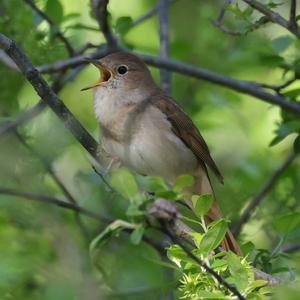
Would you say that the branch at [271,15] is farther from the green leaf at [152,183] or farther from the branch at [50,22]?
the branch at [50,22]

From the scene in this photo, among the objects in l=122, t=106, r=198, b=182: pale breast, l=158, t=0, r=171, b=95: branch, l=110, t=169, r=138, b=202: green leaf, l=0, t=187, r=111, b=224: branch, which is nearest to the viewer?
l=110, t=169, r=138, b=202: green leaf

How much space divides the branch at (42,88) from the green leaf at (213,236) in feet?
3.05

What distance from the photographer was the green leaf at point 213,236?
3104mm

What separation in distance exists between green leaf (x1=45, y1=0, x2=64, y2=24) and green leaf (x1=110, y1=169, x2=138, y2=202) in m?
2.67

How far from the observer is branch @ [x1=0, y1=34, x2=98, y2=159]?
370 centimetres

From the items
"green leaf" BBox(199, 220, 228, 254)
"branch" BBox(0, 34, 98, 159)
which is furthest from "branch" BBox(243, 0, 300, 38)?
"green leaf" BBox(199, 220, 228, 254)

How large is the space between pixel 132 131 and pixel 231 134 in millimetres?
1966

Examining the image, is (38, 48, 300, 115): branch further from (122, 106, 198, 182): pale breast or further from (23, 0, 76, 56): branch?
(122, 106, 198, 182): pale breast

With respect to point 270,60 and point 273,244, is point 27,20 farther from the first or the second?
point 273,244

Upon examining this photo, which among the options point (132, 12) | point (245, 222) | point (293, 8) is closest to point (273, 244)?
point (245, 222)

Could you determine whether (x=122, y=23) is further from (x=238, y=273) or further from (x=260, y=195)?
(x=238, y=273)

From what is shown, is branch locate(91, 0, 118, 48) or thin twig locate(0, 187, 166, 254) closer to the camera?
thin twig locate(0, 187, 166, 254)

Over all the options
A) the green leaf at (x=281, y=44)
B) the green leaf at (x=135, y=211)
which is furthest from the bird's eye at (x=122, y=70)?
the green leaf at (x=135, y=211)

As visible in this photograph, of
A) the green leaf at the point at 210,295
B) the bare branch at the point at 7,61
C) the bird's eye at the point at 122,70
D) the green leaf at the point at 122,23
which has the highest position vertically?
the green leaf at the point at 122,23
